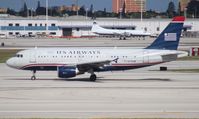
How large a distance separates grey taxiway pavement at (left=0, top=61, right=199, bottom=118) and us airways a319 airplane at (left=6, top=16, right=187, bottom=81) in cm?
124

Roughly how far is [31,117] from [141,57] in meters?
21.5

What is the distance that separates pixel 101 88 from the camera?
3762 cm

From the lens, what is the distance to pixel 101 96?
107 feet

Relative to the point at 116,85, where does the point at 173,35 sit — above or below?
above

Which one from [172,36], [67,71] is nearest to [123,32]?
[172,36]

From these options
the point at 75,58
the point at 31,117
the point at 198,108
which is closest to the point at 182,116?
the point at 198,108

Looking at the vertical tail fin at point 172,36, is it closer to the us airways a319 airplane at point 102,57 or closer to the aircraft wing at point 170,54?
the us airways a319 airplane at point 102,57

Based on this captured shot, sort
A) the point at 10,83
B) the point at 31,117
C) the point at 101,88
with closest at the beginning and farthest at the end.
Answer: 1. the point at 31,117
2. the point at 101,88
3. the point at 10,83

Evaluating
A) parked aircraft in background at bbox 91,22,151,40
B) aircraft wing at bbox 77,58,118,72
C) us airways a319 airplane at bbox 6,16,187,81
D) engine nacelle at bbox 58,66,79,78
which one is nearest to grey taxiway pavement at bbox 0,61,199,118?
engine nacelle at bbox 58,66,79,78

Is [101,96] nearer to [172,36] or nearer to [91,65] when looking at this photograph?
[91,65]

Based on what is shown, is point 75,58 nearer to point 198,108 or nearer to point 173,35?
point 173,35

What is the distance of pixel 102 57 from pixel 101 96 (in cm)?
1220

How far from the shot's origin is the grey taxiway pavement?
2614 cm

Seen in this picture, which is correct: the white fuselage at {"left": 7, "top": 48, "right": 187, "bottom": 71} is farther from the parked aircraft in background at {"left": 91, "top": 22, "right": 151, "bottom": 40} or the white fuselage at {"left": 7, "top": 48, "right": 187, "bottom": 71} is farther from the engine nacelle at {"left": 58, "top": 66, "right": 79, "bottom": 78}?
the parked aircraft in background at {"left": 91, "top": 22, "right": 151, "bottom": 40}
